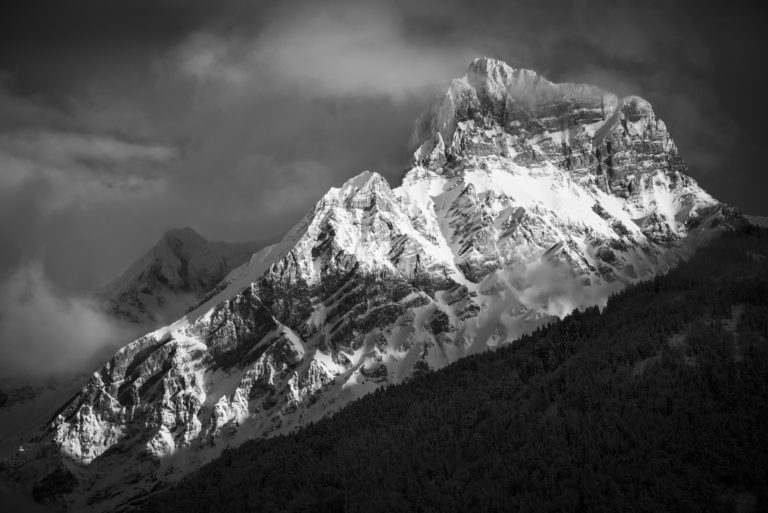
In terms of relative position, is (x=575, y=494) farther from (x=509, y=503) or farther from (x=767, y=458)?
(x=767, y=458)

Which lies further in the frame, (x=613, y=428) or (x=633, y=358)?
(x=633, y=358)

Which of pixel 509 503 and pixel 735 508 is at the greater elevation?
pixel 509 503

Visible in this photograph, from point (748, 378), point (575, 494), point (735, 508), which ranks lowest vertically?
point (735, 508)

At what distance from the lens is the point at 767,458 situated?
146m

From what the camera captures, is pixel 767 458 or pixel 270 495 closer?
pixel 767 458

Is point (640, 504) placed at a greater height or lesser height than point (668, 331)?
lesser

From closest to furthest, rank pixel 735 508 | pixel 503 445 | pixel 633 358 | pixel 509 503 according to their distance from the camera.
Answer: pixel 735 508 < pixel 509 503 < pixel 503 445 < pixel 633 358

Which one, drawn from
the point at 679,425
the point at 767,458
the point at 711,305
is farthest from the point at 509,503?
the point at 711,305

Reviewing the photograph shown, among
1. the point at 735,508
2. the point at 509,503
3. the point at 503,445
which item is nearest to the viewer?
the point at 735,508

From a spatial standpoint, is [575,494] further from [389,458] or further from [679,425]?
[389,458]

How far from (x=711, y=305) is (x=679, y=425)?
47.8 m

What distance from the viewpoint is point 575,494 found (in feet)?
490

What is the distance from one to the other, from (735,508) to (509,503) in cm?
3710

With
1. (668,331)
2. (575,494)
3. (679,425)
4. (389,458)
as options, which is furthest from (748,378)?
(389,458)
